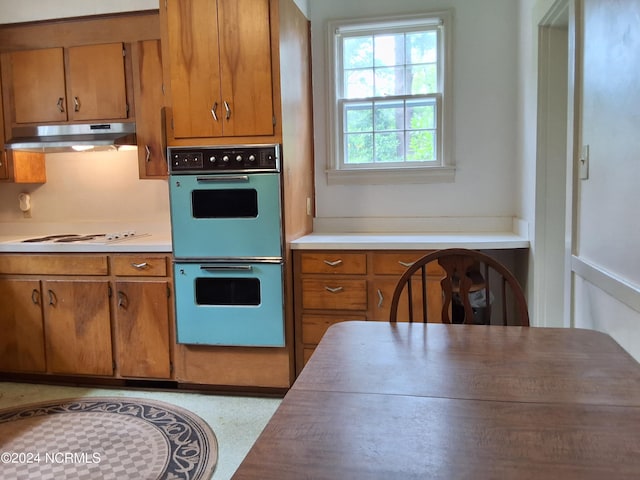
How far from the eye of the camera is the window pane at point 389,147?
10.6ft

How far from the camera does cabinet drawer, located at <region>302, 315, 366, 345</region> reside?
2705 mm

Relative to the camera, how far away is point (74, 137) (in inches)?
119

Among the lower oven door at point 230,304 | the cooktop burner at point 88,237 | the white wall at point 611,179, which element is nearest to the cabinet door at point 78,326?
the cooktop burner at point 88,237

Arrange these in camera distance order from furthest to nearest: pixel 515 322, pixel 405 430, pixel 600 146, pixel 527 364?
pixel 515 322 < pixel 600 146 < pixel 527 364 < pixel 405 430

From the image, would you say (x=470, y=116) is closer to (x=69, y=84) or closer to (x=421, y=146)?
(x=421, y=146)

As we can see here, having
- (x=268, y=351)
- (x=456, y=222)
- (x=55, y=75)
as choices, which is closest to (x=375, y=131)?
(x=456, y=222)

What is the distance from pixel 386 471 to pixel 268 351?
80.8 inches

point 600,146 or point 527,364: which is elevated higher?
point 600,146

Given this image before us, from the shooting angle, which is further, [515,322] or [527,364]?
[515,322]

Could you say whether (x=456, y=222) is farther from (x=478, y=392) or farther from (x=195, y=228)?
(x=478, y=392)

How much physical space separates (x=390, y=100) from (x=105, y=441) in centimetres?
256

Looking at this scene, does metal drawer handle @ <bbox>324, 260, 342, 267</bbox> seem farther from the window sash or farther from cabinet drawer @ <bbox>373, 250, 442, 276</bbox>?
the window sash

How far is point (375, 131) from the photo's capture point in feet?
10.7

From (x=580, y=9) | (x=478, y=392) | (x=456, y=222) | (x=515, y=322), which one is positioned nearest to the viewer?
(x=478, y=392)
